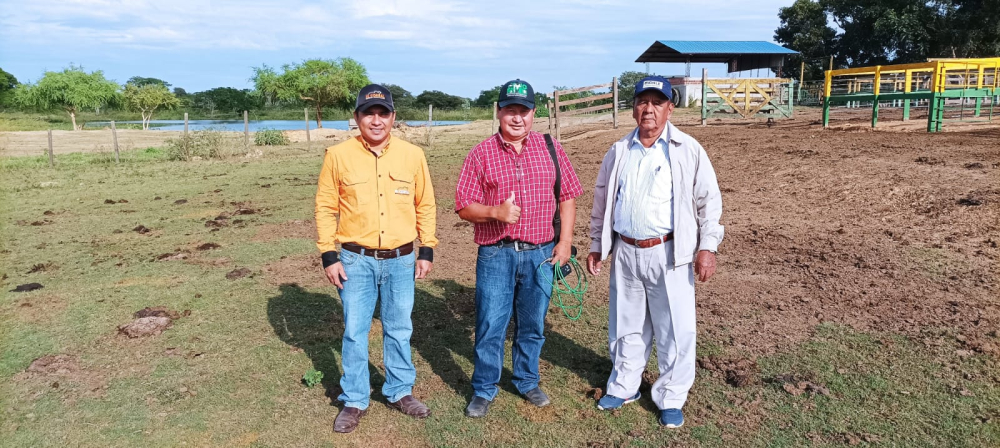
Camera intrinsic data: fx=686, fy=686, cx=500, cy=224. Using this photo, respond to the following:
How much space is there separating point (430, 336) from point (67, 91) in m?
62.9

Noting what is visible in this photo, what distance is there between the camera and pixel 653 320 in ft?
12.0

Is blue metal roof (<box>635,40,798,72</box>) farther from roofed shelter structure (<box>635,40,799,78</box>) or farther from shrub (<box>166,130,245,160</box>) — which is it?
shrub (<box>166,130,245,160</box>)

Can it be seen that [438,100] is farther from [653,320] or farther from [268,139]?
[653,320]

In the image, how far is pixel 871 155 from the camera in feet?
33.9

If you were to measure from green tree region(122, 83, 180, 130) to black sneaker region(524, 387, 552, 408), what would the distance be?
65.8 meters

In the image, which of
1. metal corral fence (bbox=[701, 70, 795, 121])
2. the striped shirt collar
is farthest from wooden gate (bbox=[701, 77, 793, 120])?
the striped shirt collar

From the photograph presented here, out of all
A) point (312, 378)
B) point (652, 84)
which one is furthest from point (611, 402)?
point (312, 378)

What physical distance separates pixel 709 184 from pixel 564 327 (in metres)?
2.18

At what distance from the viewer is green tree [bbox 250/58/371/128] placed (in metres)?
54.0

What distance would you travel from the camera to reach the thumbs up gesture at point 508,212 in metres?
3.34

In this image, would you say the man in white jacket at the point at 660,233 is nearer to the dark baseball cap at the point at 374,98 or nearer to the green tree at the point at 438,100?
the dark baseball cap at the point at 374,98

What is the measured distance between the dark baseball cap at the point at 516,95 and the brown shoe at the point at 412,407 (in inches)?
67.0

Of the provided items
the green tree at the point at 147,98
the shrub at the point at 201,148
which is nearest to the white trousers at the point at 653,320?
the shrub at the point at 201,148

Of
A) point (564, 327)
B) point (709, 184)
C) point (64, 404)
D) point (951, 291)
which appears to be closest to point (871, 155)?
point (951, 291)
